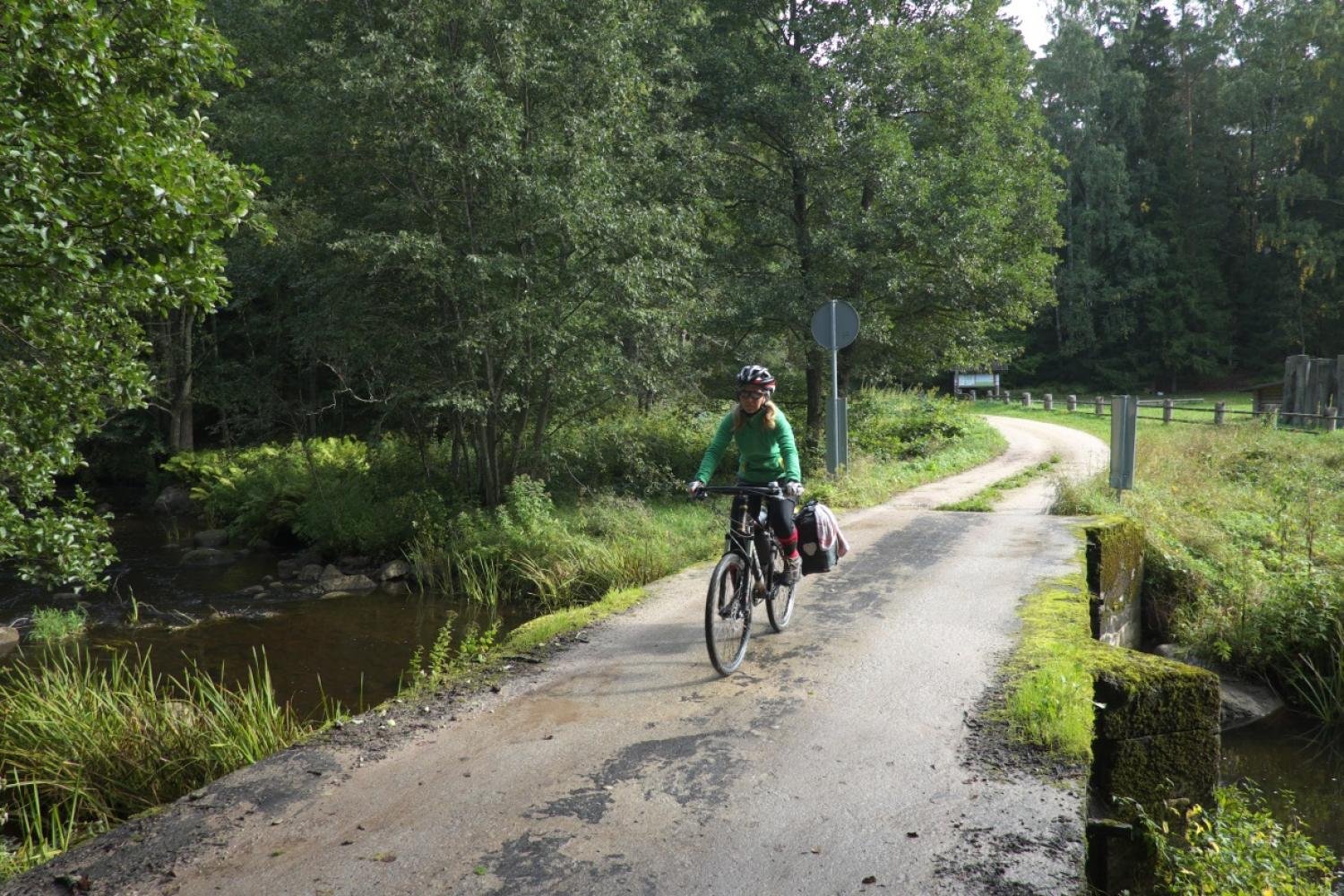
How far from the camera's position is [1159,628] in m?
10.1

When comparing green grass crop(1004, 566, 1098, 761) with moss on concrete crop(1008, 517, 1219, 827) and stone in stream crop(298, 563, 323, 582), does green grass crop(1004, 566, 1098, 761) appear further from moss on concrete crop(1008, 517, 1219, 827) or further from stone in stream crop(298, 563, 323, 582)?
stone in stream crop(298, 563, 323, 582)

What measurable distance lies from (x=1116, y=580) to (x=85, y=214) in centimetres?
933

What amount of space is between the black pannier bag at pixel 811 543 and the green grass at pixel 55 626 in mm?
9643

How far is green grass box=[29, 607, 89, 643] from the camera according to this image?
37.0ft

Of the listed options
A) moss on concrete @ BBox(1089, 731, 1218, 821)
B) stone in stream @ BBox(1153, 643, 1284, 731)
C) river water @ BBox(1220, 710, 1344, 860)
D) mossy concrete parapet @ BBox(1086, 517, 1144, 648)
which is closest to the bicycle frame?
moss on concrete @ BBox(1089, 731, 1218, 821)

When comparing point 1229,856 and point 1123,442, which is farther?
point 1123,442

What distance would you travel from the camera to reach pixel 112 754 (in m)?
5.70

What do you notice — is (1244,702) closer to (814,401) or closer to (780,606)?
(780,606)

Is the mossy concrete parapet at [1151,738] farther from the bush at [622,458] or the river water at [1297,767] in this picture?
the bush at [622,458]

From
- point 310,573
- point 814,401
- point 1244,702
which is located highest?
point 814,401

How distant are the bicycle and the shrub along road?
228 millimetres

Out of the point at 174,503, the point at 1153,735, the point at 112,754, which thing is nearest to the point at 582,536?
the point at 112,754

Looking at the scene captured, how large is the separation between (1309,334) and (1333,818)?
48722 mm

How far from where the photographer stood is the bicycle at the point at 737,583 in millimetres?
5914
